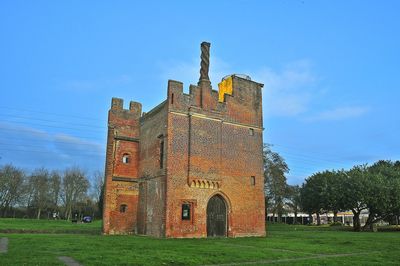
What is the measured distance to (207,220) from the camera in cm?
2839

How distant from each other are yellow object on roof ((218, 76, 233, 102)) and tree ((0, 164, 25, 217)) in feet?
193

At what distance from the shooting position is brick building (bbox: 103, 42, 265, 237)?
27609mm

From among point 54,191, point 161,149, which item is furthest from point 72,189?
point 161,149

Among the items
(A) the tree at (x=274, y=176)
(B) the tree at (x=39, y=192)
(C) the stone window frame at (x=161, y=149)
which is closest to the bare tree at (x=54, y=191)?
(B) the tree at (x=39, y=192)

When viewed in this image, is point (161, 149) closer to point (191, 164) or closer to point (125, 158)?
point (191, 164)

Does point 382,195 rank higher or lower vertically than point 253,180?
lower

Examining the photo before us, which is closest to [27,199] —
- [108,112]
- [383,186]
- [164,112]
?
[108,112]

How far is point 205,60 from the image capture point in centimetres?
3088

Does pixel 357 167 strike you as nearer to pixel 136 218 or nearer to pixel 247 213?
pixel 247 213

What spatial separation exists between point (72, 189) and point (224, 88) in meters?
60.3

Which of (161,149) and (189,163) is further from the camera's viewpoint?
(161,149)

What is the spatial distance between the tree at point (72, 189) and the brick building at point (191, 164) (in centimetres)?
5305

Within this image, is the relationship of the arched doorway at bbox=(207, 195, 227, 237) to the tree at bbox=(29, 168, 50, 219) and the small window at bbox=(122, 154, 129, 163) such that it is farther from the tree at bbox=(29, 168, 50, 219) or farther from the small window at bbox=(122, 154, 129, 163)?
the tree at bbox=(29, 168, 50, 219)

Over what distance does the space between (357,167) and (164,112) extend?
3456 cm
